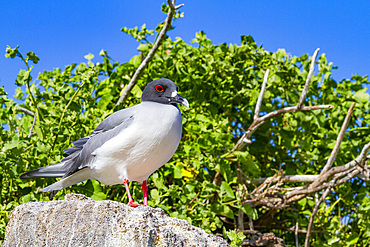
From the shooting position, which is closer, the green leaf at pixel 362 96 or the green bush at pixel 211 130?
the green bush at pixel 211 130

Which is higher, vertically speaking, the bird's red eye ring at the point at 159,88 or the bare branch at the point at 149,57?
the bare branch at the point at 149,57

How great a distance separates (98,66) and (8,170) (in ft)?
4.36

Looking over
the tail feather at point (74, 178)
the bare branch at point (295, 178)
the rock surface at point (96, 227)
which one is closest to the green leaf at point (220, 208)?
the bare branch at point (295, 178)

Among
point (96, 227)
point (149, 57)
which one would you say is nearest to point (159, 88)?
point (96, 227)

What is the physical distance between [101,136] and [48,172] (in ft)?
1.65

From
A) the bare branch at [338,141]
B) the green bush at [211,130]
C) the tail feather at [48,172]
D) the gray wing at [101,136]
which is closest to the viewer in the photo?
the gray wing at [101,136]

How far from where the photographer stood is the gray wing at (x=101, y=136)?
268cm

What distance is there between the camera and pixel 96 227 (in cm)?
198

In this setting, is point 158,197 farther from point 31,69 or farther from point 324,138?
point 324,138

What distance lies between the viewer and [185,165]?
392 centimetres

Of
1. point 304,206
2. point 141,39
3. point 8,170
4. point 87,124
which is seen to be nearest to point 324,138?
point 304,206

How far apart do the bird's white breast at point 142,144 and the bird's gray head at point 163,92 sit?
0.08m

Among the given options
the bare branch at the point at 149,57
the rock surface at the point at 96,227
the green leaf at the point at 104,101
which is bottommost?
the rock surface at the point at 96,227

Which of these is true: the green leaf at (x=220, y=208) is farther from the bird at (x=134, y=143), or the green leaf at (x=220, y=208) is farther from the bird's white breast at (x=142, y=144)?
the bird's white breast at (x=142, y=144)
